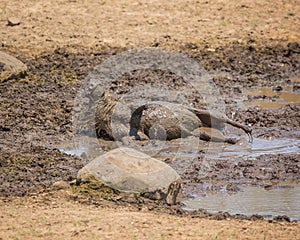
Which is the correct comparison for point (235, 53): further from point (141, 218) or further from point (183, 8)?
point (141, 218)

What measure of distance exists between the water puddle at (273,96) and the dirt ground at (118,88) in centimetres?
16

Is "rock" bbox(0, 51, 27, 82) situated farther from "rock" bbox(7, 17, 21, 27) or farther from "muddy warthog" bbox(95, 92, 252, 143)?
"muddy warthog" bbox(95, 92, 252, 143)

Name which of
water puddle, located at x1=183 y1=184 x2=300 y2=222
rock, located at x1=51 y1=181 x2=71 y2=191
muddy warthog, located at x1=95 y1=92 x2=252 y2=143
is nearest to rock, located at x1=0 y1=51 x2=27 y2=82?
muddy warthog, located at x1=95 y1=92 x2=252 y2=143

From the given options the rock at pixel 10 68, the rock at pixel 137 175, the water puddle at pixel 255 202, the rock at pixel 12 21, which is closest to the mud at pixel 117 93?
the rock at pixel 10 68

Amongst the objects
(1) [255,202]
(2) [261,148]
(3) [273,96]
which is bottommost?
(3) [273,96]

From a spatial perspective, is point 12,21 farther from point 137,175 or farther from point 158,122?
point 137,175

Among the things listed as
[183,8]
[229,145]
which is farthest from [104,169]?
[183,8]

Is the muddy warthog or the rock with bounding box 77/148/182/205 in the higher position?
the rock with bounding box 77/148/182/205

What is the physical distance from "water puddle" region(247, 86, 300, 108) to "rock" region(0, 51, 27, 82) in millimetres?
4267

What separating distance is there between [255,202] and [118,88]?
606 centimetres

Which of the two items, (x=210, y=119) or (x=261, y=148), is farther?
(x=210, y=119)

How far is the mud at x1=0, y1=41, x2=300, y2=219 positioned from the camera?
8539 mm

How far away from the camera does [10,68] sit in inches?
527

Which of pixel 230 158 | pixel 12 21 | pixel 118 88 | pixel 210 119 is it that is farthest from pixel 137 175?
pixel 12 21
